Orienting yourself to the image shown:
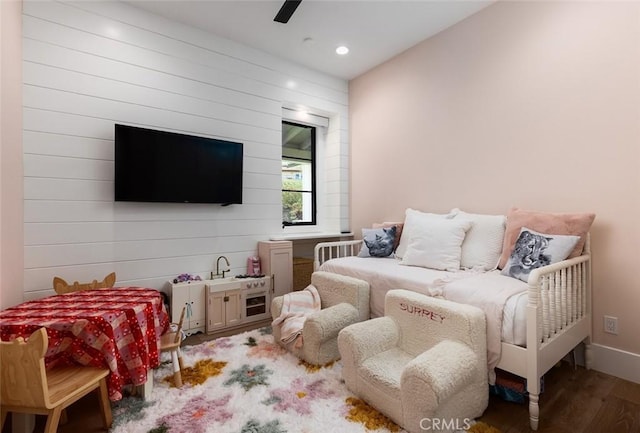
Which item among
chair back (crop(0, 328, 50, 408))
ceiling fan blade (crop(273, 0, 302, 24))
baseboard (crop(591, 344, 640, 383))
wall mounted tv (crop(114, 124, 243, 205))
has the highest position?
ceiling fan blade (crop(273, 0, 302, 24))

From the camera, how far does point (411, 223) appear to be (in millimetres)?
2861

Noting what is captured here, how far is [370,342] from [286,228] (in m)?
2.17

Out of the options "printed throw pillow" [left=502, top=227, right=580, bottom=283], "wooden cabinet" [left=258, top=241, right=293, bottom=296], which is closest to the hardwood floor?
"printed throw pillow" [left=502, top=227, right=580, bottom=283]

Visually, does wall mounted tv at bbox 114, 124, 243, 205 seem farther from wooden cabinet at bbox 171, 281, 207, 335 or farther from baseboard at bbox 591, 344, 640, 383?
baseboard at bbox 591, 344, 640, 383

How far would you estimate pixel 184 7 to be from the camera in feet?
8.73

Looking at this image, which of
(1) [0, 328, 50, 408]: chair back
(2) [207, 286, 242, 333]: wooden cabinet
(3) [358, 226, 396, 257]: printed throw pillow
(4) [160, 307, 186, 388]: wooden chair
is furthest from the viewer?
(3) [358, 226, 396, 257]: printed throw pillow

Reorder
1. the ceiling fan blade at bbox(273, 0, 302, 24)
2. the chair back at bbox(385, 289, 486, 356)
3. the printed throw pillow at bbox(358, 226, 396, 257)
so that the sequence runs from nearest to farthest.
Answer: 1. the chair back at bbox(385, 289, 486, 356)
2. the ceiling fan blade at bbox(273, 0, 302, 24)
3. the printed throw pillow at bbox(358, 226, 396, 257)

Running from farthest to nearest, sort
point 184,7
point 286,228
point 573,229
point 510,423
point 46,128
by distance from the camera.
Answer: point 286,228
point 184,7
point 46,128
point 573,229
point 510,423

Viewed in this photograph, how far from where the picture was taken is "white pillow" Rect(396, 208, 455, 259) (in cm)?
273

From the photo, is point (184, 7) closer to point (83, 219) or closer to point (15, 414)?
point (83, 219)

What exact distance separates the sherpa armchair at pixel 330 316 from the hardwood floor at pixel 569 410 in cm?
93

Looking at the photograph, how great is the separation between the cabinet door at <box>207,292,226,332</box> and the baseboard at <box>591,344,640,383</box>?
2.79 meters

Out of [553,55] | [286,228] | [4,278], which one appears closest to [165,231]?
[4,278]

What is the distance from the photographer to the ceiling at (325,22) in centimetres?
263
